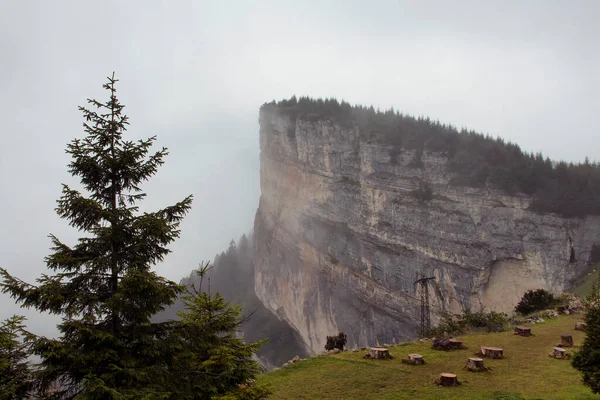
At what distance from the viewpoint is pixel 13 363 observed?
6.88 metres

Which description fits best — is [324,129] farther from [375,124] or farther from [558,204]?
[558,204]

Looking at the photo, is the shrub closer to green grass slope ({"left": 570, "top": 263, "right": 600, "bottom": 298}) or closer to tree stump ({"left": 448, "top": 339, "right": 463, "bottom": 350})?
tree stump ({"left": 448, "top": 339, "right": 463, "bottom": 350})

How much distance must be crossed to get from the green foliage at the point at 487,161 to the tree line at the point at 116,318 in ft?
159

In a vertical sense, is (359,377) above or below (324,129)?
below

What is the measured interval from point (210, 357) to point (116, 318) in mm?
1848

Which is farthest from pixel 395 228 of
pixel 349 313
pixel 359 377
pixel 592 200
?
pixel 359 377

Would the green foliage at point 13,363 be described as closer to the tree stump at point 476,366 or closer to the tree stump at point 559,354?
the tree stump at point 476,366

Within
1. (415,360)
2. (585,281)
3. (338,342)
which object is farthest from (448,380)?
(585,281)

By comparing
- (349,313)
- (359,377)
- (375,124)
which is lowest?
(349,313)

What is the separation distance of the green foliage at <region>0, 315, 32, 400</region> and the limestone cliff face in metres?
48.0

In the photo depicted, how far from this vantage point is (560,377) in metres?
12.8

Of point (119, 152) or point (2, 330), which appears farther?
point (119, 152)

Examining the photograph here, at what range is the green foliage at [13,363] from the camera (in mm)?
6367

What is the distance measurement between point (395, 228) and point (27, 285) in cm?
5093
